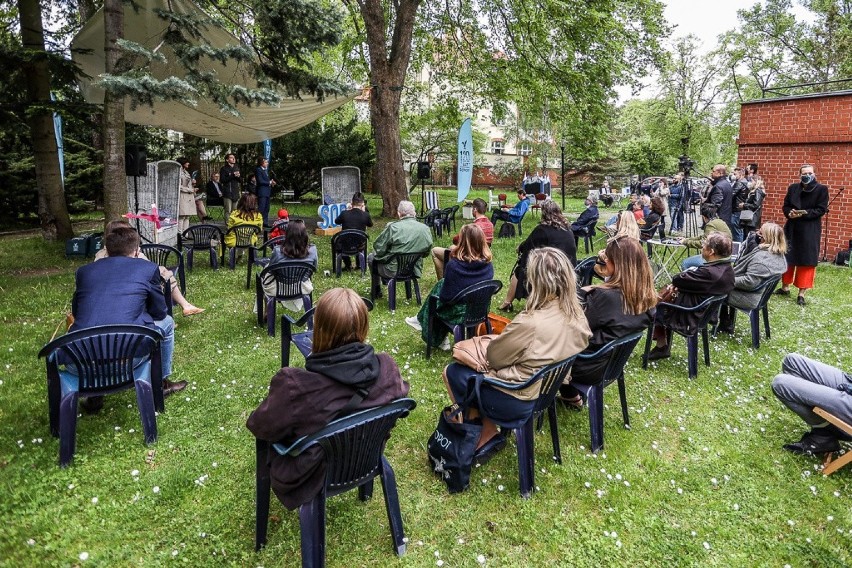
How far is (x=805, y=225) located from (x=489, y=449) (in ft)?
20.5

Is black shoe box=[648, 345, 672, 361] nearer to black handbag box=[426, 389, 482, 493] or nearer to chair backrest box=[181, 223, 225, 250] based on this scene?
black handbag box=[426, 389, 482, 493]

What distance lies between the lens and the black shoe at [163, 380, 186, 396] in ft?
12.9

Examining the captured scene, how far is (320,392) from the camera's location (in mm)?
2068

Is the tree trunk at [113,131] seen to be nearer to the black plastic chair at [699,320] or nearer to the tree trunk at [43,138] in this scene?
the tree trunk at [43,138]

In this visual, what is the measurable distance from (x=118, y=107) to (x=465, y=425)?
21.2ft

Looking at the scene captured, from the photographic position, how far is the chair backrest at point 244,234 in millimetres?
7785

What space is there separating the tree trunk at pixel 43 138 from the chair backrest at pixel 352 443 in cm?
869

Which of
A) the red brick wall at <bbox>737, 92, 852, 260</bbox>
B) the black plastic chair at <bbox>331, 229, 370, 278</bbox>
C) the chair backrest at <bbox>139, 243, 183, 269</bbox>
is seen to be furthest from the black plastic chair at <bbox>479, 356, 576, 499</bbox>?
the red brick wall at <bbox>737, 92, 852, 260</bbox>

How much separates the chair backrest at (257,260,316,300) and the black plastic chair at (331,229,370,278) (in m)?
2.47

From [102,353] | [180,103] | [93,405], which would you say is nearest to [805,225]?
[102,353]

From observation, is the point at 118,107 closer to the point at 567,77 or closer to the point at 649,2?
the point at 567,77

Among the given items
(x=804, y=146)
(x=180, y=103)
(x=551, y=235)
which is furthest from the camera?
(x=804, y=146)

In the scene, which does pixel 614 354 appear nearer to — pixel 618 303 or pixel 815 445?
pixel 618 303

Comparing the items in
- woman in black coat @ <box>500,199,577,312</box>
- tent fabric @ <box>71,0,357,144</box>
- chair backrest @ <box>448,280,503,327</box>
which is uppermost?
tent fabric @ <box>71,0,357,144</box>
